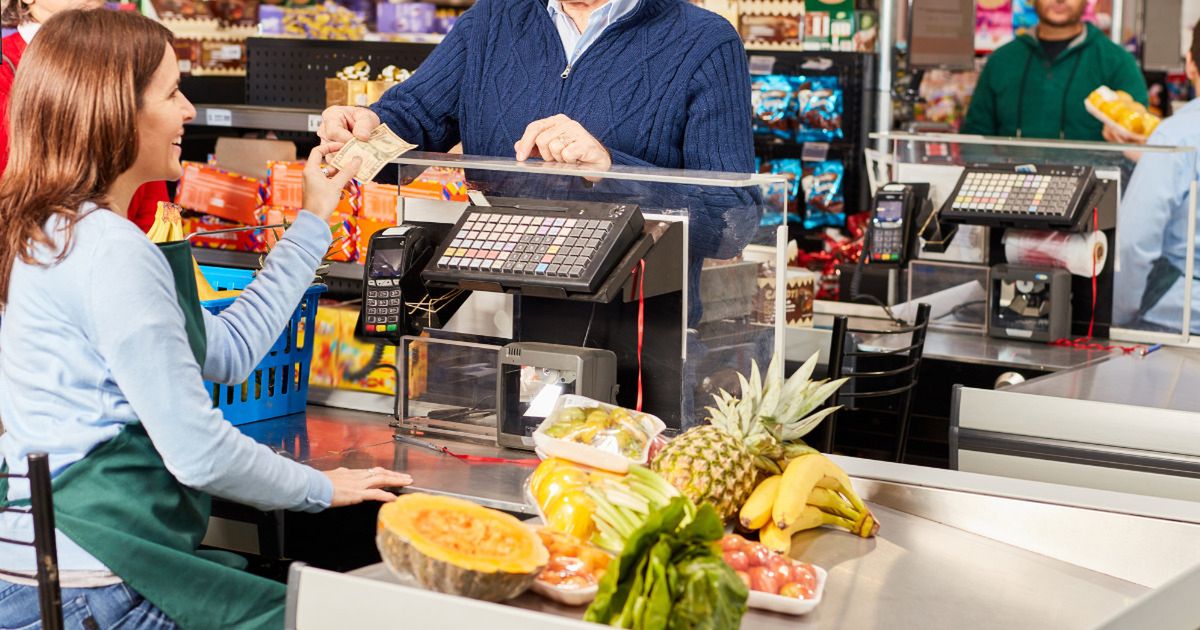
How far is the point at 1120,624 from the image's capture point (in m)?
1.71

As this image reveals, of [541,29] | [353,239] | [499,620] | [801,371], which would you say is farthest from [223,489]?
[353,239]

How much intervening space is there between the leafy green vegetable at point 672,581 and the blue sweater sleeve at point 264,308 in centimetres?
89

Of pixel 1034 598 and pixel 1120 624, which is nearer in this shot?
pixel 1120 624

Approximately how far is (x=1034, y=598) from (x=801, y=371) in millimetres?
503

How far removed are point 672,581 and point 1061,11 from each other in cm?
560

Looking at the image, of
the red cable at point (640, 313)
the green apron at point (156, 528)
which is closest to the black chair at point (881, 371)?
the red cable at point (640, 313)

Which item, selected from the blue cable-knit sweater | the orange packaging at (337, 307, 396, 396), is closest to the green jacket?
the blue cable-knit sweater

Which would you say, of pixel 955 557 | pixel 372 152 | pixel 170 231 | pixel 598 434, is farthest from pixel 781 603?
pixel 170 231

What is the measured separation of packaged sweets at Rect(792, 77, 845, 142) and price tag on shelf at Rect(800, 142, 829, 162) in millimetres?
36

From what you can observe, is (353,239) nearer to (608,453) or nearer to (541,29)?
(541,29)

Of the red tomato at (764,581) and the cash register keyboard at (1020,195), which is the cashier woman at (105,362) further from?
the cash register keyboard at (1020,195)

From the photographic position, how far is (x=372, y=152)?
8.70ft

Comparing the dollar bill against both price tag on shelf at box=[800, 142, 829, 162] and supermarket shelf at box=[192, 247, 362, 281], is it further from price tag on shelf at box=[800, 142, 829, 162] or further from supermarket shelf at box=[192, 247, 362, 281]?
price tag on shelf at box=[800, 142, 829, 162]

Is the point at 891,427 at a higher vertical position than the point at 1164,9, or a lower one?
lower
